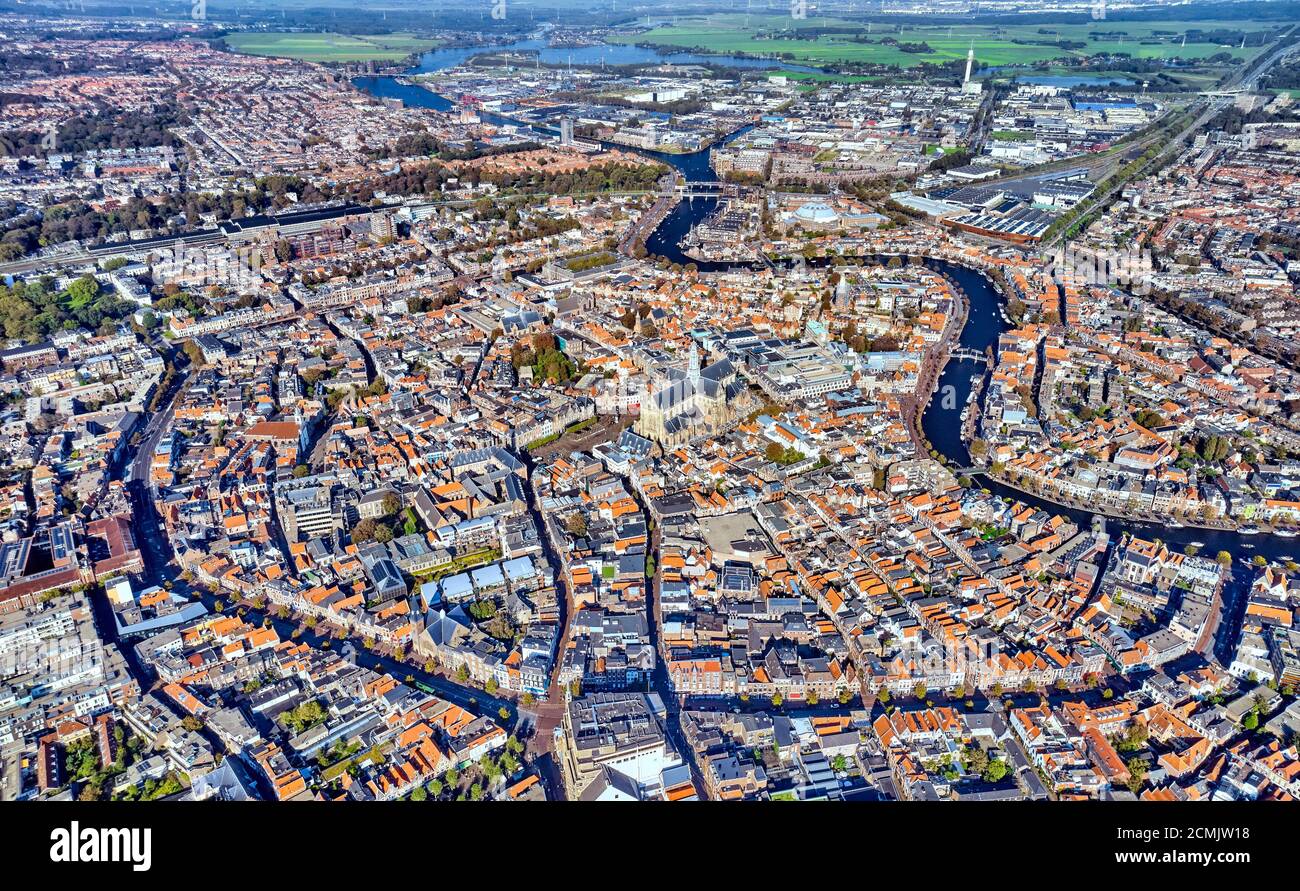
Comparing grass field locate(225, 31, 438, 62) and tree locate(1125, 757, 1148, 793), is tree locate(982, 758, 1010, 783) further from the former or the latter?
grass field locate(225, 31, 438, 62)

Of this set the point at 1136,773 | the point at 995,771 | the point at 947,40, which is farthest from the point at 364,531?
the point at 947,40

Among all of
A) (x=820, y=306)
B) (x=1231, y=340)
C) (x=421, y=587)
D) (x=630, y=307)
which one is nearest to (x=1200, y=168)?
(x=1231, y=340)

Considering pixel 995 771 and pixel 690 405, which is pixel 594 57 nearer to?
pixel 690 405

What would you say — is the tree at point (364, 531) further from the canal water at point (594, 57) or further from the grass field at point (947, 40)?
the grass field at point (947, 40)

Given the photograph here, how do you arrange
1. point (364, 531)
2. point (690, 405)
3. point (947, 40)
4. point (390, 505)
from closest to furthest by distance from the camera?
1. point (364, 531)
2. point (390, 505)
3. point (690, 405)
4. point (947, 40)

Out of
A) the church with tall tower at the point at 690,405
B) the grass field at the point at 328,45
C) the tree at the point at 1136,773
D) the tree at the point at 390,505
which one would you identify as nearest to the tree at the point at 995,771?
the tree at the point at 1136,773

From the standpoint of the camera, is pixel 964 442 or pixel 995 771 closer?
pixel 995 771
